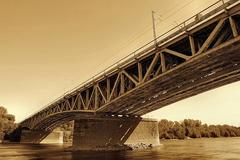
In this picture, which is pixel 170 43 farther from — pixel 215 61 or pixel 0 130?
pixel 0 130

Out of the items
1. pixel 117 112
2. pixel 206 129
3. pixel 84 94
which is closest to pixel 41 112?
pixel 84 94

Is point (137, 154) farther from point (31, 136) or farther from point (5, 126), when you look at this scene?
point (5, 126)

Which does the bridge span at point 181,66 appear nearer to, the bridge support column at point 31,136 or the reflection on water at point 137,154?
the reflection on water at point 137,154

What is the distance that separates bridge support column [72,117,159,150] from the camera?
38531 mm

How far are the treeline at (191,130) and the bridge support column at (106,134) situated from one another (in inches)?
2593

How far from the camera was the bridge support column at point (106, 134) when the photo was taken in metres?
38.5

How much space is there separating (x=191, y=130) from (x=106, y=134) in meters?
90.3

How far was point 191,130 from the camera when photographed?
11881 cm

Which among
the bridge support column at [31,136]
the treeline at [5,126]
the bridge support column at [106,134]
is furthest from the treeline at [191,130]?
the bridge support column at [106,134]

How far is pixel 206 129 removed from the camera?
130 meters

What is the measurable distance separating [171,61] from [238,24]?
7159 millimetres

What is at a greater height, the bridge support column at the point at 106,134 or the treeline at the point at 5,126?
the treeline at the point at 5,126

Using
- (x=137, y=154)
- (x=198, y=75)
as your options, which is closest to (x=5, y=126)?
(x=137, y=154)

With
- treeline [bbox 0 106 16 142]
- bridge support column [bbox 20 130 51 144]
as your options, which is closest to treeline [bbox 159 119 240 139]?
bridge support column [bbox 20 130 51 144]
